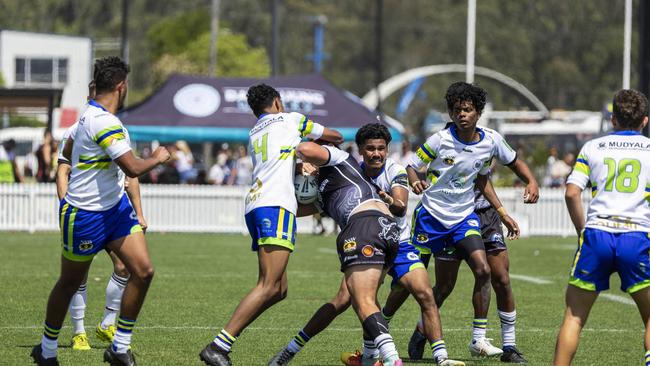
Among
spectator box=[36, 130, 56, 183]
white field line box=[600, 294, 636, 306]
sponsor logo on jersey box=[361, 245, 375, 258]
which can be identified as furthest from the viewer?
spectator box=[36, 130, 56, 183]

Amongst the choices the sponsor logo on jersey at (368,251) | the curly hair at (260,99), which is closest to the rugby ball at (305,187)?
the curly hair at (260,99)

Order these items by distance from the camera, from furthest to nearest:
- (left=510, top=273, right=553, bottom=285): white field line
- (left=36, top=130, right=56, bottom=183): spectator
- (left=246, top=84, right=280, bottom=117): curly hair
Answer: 1. (left=36, top=130, right=56, bottom=183): spectator
2. (left=510, top=273, right=553, bottom=285): white field line
3. (left=246, top=84, right=280, bottom=117): curly hair

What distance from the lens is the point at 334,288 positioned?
1683 centimetres

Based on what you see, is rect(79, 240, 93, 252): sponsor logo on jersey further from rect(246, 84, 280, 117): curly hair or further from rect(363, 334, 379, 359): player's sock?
rect(363, 334, 379, 359): player's sock

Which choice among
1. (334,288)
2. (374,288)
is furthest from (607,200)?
(334,288)

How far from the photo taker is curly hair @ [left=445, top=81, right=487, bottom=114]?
33.8ft

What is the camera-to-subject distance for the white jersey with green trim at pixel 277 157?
369 inches

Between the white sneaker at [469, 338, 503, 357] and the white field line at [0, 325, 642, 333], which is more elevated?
the white sneaker at [469, 338, 503, 357]

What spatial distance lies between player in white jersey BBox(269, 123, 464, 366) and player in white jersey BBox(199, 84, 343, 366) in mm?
302

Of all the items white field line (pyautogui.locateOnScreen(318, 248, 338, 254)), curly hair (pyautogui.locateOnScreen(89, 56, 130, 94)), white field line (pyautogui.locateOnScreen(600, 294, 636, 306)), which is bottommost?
white field line (pyautogui.locateOnScreen(318, 248, 338, 254))

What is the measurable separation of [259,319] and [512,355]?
348 cm

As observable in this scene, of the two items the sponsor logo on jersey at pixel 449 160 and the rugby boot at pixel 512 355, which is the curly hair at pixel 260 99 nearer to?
the sponsor logo on jersey at pixel 449 160

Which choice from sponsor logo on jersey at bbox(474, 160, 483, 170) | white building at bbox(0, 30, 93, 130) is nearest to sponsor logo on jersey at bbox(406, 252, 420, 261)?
sponsor logo on jersey at bbox(474, 160, 483, 170)

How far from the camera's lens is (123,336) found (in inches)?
356
